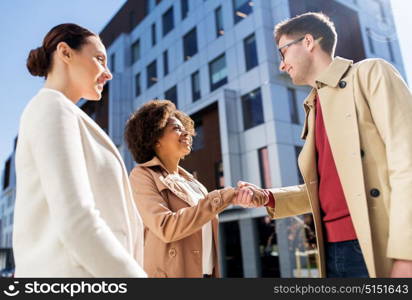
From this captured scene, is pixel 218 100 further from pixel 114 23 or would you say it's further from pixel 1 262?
pixel 1 262

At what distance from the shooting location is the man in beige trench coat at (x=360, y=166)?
165 cm

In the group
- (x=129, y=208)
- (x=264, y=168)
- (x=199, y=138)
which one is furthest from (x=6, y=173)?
(x=129, y=208)

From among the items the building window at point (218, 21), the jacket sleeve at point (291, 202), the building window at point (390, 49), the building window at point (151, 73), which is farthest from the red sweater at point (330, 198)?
the building window at point (151, 73)

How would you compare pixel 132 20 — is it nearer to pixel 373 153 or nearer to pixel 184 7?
pixel 184 7

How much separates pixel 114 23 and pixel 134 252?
26.6m

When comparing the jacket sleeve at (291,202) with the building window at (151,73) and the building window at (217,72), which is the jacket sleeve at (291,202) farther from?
the building window at (151,73)

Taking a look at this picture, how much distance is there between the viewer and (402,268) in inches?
63.6

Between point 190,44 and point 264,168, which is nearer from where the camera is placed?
point 264,168

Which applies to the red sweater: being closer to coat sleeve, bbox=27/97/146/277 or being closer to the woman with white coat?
the woman with white coat

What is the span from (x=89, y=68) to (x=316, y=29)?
1.58 meters

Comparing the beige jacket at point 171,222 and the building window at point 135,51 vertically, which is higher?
the building window at point 135,51

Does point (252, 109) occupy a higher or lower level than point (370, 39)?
lower

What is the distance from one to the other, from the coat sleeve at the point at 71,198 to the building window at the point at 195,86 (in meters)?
15.7

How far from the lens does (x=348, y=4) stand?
15406 mm
